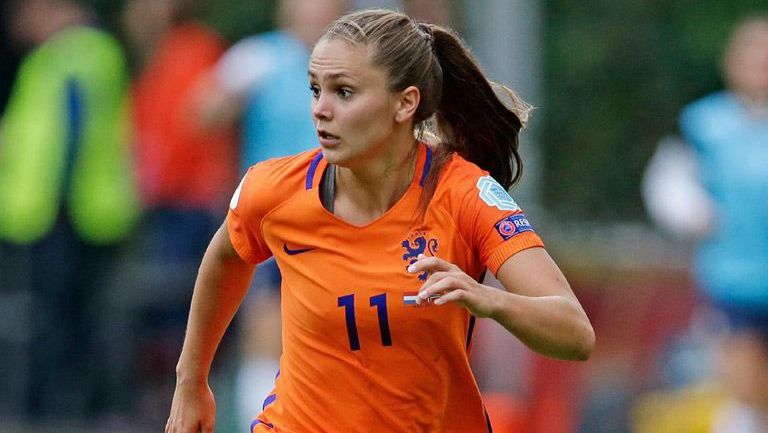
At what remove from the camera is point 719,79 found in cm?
1386

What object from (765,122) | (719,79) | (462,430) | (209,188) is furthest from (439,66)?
(719,79)

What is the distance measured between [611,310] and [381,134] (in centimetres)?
576

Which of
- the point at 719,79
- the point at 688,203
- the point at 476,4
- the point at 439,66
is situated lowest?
the point at 719,79

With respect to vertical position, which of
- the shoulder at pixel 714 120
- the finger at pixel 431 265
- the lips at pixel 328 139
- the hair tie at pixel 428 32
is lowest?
the shoulder at pixel 714 120

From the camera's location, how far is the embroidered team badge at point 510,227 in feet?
16.7

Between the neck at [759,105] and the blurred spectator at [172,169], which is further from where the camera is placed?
the blurred spectator at [172,169]

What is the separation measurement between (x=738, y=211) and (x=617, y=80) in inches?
218

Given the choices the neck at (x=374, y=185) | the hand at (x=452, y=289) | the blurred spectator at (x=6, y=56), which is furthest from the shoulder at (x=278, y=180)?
the blurred spectator at (x=6, y=56)

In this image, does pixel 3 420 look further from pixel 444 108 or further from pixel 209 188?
pixel 444 108

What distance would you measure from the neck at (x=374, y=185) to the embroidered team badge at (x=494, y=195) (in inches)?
9.2

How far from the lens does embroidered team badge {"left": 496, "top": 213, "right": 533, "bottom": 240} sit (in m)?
5.10

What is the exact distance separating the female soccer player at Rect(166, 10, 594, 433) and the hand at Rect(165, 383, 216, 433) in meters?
0.23

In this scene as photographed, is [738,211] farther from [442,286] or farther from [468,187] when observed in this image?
[442,286]

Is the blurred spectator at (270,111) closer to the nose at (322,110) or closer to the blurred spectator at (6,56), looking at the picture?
the blurred spectator at (6,56)
